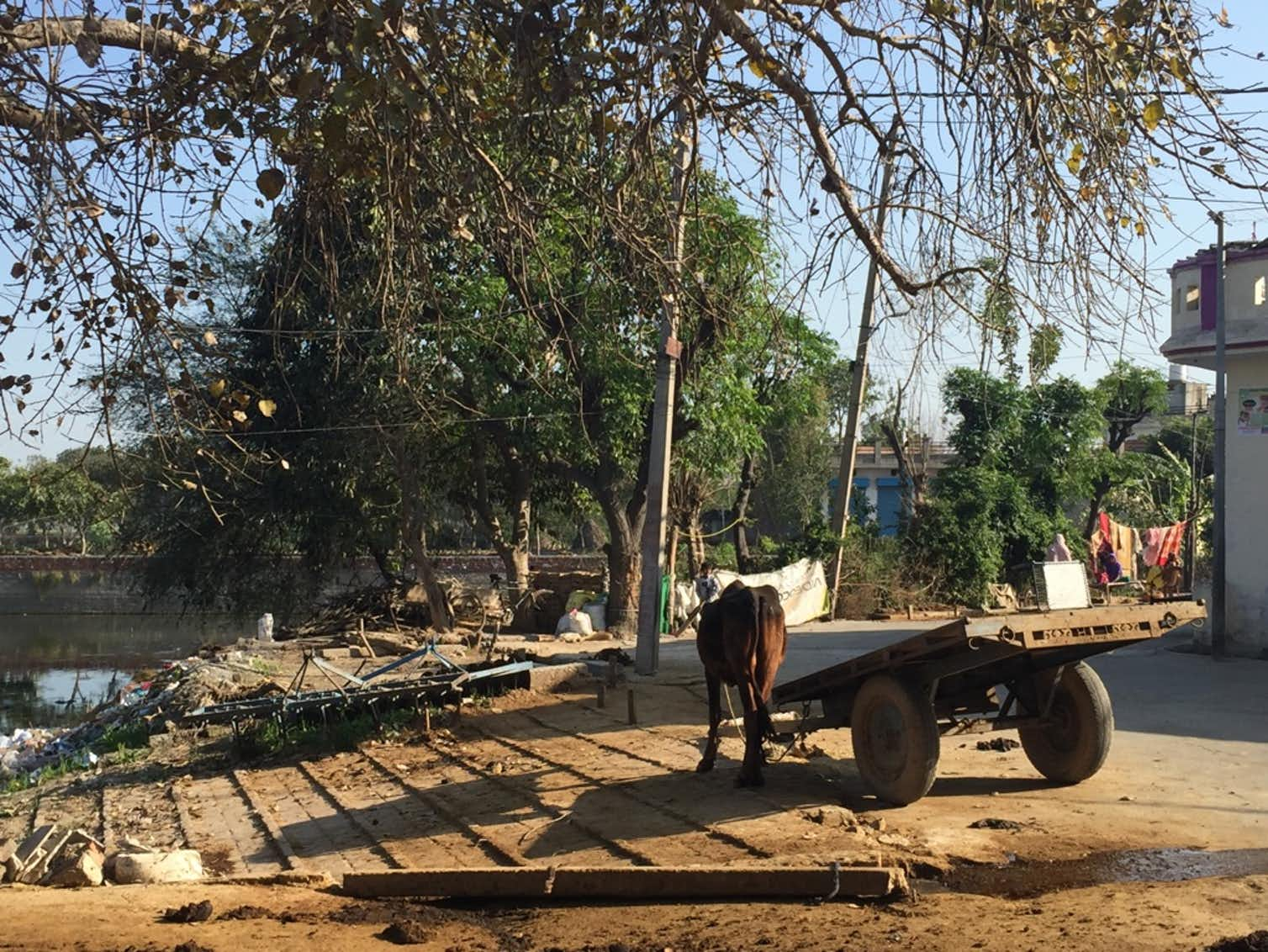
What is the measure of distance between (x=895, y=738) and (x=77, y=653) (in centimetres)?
Answer: 3415

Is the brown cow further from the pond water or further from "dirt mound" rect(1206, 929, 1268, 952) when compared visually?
the pond water

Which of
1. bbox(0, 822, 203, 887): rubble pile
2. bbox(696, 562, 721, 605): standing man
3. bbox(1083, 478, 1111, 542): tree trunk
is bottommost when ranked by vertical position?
bbox(0, 822, 203, 887): rubble pile

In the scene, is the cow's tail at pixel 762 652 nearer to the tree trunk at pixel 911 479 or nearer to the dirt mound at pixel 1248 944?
the dirt mound at pixel 1248 944

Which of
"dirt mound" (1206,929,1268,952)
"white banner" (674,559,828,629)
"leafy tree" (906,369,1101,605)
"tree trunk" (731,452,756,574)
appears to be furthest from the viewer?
"tree trunk" (731,452,756,574)

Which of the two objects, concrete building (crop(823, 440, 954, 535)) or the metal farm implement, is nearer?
the metal farm implement

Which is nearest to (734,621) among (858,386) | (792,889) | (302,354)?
(792,889)

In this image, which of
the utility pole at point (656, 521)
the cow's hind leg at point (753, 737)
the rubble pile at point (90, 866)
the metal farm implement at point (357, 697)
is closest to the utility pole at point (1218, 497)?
the utility pole at point (656, 521)

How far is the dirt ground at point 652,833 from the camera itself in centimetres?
546

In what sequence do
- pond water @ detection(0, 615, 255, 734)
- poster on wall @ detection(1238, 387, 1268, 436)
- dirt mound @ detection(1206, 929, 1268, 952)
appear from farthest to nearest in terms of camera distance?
pond water @ detection(0, 615, 255, 734) → poster on wall @ detection(1238, 387, 1268, 436) → dirt mound @ detection(1206, 929, 1268, 952)

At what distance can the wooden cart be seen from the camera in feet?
25.1

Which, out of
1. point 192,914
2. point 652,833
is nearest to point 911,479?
point 652,833

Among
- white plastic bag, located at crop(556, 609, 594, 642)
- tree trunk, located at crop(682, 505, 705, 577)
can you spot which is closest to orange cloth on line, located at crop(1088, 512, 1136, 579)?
tree trunk, located at crop(682, 505, 705, 577)

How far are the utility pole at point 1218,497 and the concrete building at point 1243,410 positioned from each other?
113 millimetres

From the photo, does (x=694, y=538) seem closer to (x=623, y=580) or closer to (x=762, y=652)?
(x=623, y=580)
